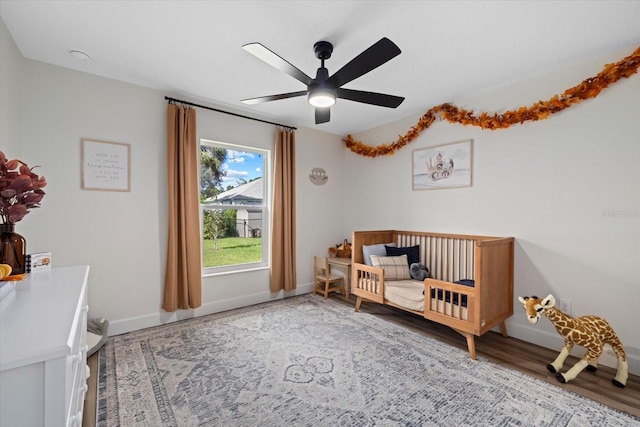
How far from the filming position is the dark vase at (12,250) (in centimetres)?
142

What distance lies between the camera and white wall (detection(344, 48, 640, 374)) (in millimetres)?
2211

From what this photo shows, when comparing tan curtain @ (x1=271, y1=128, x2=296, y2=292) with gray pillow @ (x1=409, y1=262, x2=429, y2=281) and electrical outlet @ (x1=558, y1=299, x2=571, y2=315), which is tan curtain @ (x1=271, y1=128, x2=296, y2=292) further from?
electrical outlet @ (x1=558, y1=299, x2=571, y2=315)

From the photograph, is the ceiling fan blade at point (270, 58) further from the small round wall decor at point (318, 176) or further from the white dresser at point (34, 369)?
the small round wall decor at point (318, 176)

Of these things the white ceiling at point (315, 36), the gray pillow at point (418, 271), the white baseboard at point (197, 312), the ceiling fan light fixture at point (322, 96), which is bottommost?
the white baseboard at point (197, 312)

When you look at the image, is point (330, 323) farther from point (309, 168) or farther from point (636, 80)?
point (636, 80)

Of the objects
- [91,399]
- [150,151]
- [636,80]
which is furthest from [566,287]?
[150,151]

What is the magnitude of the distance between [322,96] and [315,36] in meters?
0.43

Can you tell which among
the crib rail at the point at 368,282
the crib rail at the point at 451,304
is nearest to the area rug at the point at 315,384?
the crib rail at the point at 451,304

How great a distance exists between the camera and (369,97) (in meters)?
2.21

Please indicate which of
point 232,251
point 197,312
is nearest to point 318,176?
point 232,251

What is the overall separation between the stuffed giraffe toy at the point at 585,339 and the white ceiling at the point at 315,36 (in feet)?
6.31

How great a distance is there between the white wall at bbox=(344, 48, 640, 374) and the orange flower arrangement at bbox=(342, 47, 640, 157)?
7 centimetres

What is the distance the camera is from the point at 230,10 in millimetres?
1814

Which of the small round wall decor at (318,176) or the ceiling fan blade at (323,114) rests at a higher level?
the ceiling fan blade at (323,114)
